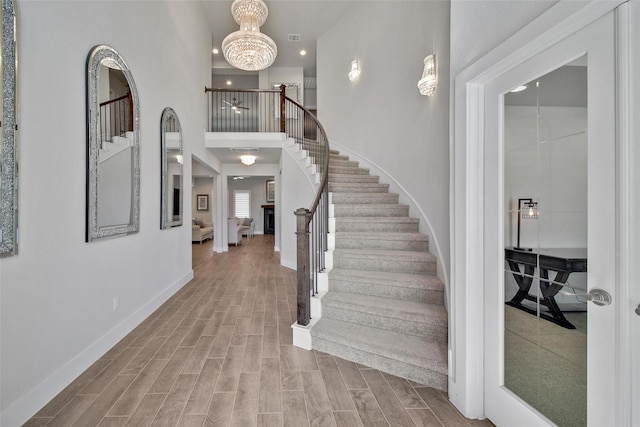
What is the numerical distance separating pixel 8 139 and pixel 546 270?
2817 millimetres

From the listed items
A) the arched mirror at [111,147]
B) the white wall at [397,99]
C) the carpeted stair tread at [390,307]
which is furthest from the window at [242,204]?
the carpeted stair tread at [390,307]

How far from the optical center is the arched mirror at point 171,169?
360cm

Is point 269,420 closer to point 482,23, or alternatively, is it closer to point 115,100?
point 482,23

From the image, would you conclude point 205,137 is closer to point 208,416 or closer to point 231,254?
point 231,254

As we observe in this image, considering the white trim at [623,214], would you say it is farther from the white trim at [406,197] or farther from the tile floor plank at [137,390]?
the tile floor plank at [137,390]

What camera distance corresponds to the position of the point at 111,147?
97.6 inches

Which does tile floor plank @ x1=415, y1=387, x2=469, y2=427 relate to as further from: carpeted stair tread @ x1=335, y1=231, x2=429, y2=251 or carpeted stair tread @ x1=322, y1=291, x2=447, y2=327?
carpeted stair tread @ x1=335, y1=231, x2=429, y2=251

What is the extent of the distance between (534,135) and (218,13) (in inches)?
277

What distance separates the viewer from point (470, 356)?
1723 mm

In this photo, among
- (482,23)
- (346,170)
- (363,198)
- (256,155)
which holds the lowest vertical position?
(363,198)

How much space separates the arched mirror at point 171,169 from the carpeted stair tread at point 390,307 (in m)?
2.42

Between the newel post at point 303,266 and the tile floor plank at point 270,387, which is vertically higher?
the newel post at point 303,266

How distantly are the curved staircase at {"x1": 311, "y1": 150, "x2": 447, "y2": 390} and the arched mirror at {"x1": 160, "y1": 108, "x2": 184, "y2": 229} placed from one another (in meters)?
2.13

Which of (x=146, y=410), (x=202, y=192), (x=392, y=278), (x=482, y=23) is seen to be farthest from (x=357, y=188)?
(x=202, y=192)
